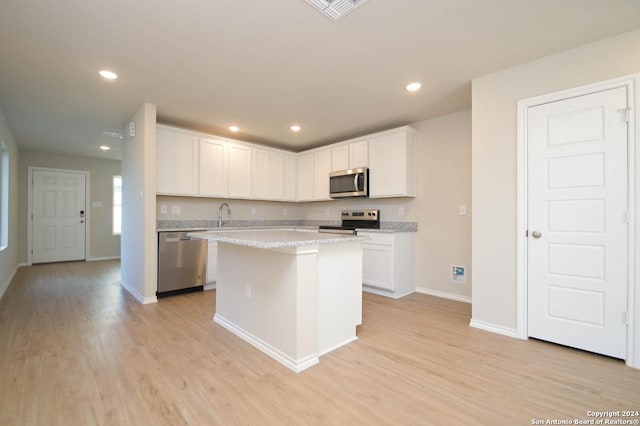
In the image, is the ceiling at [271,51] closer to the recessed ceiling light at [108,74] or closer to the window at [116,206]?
the recessed ceiling light at [108,74]

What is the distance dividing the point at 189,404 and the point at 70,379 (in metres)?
0.92

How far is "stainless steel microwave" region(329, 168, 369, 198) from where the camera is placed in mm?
4375

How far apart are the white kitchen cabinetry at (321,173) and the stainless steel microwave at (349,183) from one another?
17cm

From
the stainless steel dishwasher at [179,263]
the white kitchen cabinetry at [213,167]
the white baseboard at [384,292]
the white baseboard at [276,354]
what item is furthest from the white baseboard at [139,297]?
the white baseboard at [384,292]

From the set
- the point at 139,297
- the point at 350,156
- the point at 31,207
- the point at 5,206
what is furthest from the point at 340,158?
the point at 31,207

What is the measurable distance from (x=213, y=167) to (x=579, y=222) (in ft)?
14.2

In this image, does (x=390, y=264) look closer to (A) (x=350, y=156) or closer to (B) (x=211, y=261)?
(A) (x=350, y=156)

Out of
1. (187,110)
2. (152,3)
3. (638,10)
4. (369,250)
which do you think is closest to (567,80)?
(638,10)

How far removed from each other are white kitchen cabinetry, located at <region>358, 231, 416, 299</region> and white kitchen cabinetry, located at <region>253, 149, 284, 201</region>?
2.02 metres

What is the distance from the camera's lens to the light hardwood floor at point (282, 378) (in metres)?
1.58

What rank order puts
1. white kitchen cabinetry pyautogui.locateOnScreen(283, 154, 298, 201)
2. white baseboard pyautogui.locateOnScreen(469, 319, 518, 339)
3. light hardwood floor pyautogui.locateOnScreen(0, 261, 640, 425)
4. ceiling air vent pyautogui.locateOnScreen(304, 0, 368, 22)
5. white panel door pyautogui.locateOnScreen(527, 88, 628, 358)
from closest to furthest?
light hardwood floor pyautogui.locateOnScreen(0, 261, 640, 425) < ceiling air vent pyautogui.locateOnScreen(304, 0, 368, 22) < white panel door pyautogui.locateOnScreen(527, 88, 628, 358) < white baseboard pyautogui.locateOnScreen(469, 319, 518, 339) < white kitchen cabinetry pyautogui.locateOnScreen(283, 154, 298, 201)

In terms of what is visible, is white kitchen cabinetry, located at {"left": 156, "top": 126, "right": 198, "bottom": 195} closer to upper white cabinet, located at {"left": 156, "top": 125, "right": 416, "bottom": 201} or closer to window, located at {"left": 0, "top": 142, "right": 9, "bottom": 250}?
upper white cabinet, located at {"left": 156, "top": 125, "right": 416, "bottom": 201}

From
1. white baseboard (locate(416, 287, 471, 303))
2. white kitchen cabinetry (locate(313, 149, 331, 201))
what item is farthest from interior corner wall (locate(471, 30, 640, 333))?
white kitchen cabinetry (locate(313, 149, 331, 201))

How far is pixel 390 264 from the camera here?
152 inches
